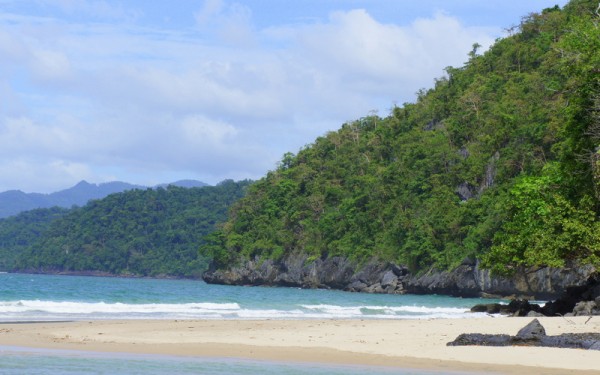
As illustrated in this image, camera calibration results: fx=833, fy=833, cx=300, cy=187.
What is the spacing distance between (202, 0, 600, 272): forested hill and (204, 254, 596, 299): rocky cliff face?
125 cm

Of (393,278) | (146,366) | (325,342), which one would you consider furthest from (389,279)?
(146,366)

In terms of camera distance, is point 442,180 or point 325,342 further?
point 442,180

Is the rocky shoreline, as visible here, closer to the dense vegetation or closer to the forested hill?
the forested hill

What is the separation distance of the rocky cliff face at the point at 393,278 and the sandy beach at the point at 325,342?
882 inches

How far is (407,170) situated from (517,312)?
6305cm

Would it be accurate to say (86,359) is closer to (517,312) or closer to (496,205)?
(517,312)

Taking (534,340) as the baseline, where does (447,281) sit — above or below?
above

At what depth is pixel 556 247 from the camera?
34.2 meters

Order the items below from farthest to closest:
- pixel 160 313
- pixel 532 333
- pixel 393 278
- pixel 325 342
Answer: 1. pixel 393 278
2. pixel 160 313
3. pixel 325 342
4. pixel 532 333

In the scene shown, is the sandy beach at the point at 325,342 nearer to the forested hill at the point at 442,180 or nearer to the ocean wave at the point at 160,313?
the ocean wave at the point at 160,313

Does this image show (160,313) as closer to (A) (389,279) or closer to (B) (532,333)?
(B) (532,333)

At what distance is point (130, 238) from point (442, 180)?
103m

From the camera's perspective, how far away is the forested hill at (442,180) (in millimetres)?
62812

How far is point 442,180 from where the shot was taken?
9106 cm
